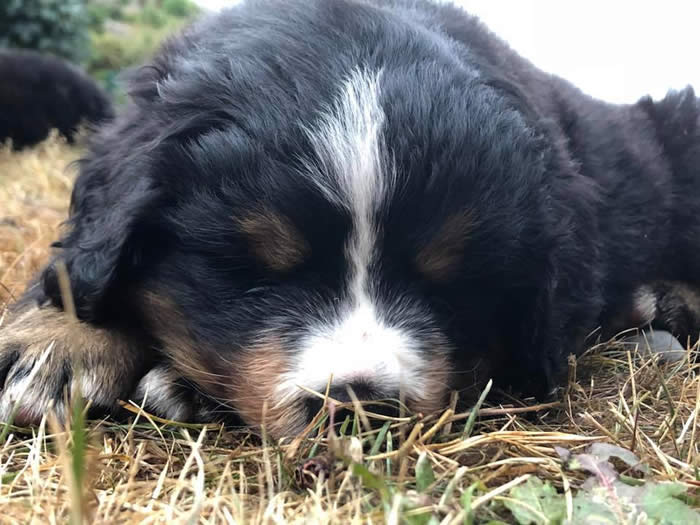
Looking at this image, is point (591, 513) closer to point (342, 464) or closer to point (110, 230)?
point (342, 464)

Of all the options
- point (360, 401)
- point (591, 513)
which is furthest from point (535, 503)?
point (360, 401)

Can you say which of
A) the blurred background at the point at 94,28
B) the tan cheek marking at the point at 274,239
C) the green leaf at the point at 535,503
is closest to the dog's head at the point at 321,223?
the tan cheek marking at the point at 274,239

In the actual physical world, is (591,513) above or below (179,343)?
above

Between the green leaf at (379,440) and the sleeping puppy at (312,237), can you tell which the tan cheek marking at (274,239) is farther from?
the green leaf at (379,440)

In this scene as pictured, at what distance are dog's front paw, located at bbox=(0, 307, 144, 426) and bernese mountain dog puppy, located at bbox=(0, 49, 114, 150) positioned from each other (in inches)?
280

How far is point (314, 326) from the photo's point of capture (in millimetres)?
2441

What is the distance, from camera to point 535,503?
6.24 feet

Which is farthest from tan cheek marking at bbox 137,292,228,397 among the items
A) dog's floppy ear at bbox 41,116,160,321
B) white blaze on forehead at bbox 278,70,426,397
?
white blaze on forehead at bbox 278,70,426,397

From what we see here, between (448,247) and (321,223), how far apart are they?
1.42 ft

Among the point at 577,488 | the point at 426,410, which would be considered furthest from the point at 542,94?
the point at 577,488

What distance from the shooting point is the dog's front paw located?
8.39 feet

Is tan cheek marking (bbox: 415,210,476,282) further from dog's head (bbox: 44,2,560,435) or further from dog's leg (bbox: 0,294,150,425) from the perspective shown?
dog's leg (bbox: 0,294,150,425)

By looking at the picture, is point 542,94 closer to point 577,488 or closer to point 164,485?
point 577,488

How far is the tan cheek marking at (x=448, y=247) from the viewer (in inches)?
96.0
